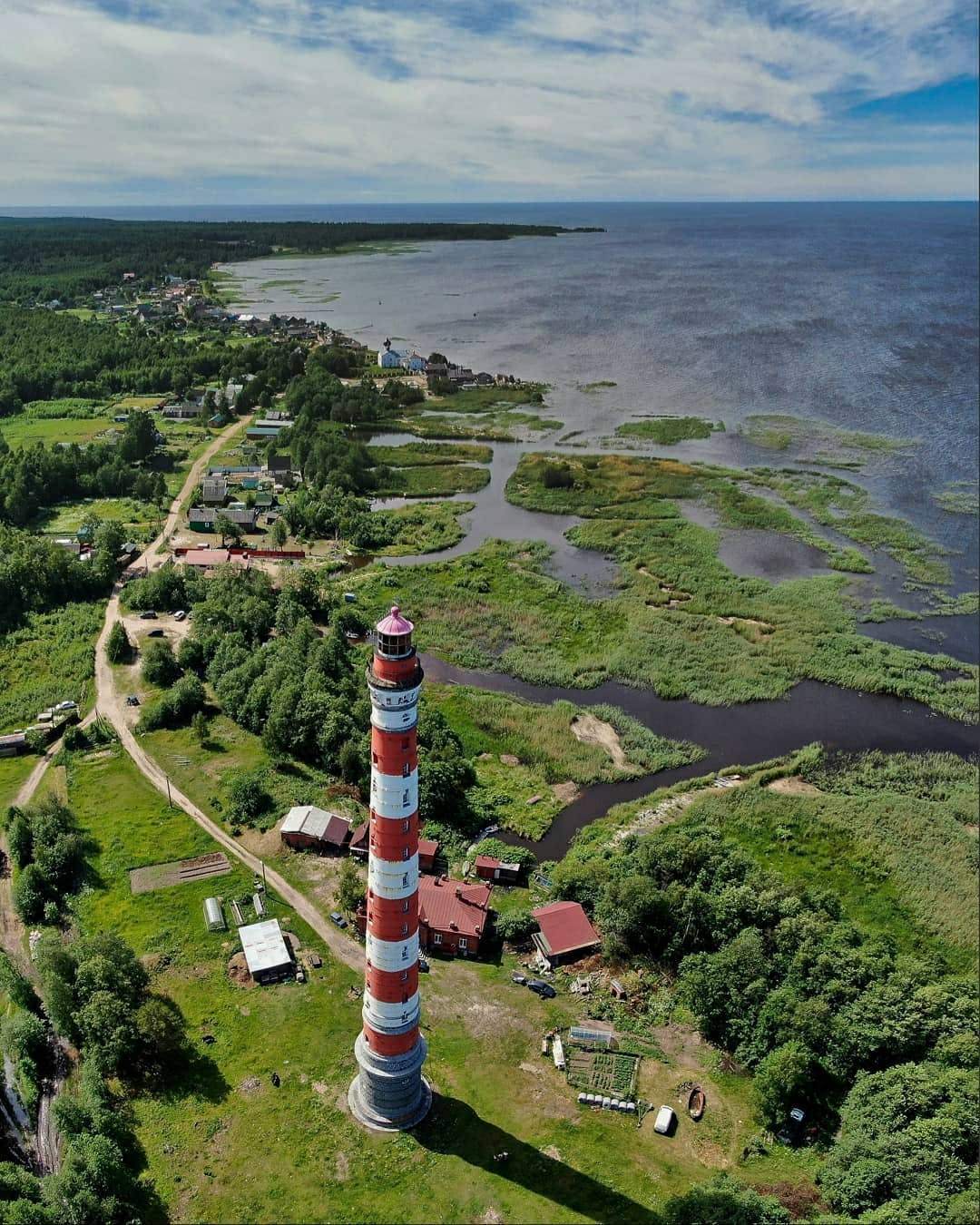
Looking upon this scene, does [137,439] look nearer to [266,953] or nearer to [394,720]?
[266,953]

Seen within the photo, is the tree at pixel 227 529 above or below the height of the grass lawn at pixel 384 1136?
above

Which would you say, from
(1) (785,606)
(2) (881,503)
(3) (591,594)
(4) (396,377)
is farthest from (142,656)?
(4) (396,377)

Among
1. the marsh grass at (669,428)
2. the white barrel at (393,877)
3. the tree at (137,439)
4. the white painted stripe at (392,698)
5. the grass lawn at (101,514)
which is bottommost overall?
the white barrel at (393,877)

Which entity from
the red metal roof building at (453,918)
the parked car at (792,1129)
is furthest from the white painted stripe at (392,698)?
the parked car at (792,1129)

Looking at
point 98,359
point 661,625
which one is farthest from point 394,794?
point 98,359

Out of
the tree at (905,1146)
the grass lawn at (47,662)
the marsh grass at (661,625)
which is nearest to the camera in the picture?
the tree at (905,1146)

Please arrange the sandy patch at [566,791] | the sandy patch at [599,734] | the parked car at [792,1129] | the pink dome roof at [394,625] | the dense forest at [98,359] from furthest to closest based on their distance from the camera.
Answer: the dense forest at [98,359] < the sandy patch at [599,734] < the sandy patch at [566,791] < the parked car at [792,1129] < the pink dome roof at [394,625]

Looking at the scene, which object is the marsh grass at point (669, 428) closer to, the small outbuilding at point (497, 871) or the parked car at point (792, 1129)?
the small outbuilding at point (497, 871)
